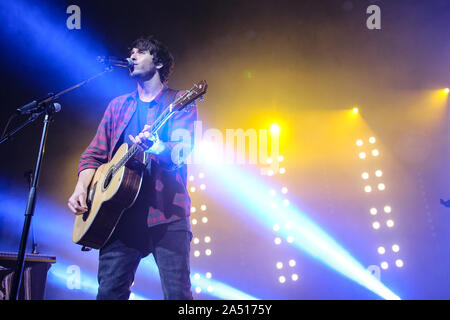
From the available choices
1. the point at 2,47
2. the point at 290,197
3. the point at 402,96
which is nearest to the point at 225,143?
the point at 290,197

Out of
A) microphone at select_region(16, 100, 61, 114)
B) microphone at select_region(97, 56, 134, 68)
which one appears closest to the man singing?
microphone at select_region(97, 56, 134, 68)

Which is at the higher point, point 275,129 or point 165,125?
point 275,129

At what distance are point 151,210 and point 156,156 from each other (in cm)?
28

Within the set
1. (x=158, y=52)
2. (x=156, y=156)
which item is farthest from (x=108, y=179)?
(x=158, y=52)

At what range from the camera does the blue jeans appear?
1814 millimetres

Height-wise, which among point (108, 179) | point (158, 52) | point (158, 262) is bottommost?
point (158, 262)

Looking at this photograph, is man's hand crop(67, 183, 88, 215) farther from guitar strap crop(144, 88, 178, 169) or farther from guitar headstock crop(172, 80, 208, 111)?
guitar headstock crop(172, 80, 208, 111)

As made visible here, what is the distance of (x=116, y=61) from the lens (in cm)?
248

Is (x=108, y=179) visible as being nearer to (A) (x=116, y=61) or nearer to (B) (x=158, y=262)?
(B) (x=158, y=262)

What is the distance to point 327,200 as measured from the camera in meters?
5.16

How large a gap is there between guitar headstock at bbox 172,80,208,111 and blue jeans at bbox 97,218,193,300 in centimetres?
64

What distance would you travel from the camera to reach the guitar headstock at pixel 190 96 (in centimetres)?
209
